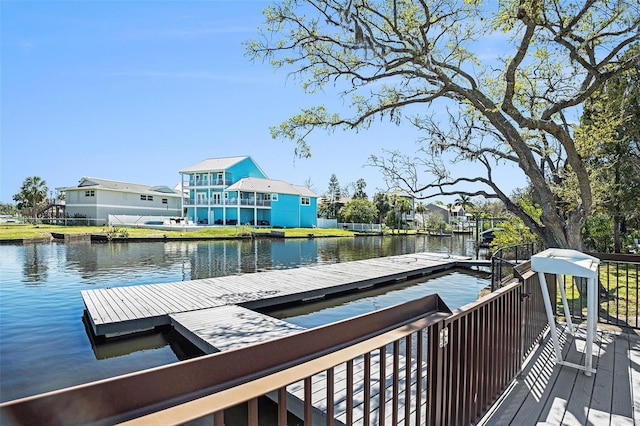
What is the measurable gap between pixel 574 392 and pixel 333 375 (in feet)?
8.42

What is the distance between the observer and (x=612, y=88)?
1023cm

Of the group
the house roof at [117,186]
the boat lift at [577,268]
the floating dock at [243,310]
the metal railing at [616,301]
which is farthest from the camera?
the house roof at [117,186]

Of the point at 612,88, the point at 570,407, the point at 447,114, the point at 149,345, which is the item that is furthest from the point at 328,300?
the point at 612,88

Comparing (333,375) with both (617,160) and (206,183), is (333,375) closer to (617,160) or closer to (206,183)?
(617,160)

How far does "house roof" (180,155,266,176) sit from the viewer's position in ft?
120

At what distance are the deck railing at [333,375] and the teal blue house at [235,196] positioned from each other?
33116 mm

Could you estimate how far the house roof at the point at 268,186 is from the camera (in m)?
35.0

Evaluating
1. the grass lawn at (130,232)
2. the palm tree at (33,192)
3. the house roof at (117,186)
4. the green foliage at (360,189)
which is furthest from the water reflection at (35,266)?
the green foliage at (360,189)

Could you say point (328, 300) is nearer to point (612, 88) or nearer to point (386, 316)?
point (386, 316)

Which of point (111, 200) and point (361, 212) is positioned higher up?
point (111, 200)

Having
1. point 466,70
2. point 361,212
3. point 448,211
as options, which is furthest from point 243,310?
point 448,211

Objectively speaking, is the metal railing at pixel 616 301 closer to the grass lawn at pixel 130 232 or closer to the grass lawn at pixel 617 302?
the grass lawn at pixel 617 302

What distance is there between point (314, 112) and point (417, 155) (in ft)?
12.7

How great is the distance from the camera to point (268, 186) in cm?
3788
